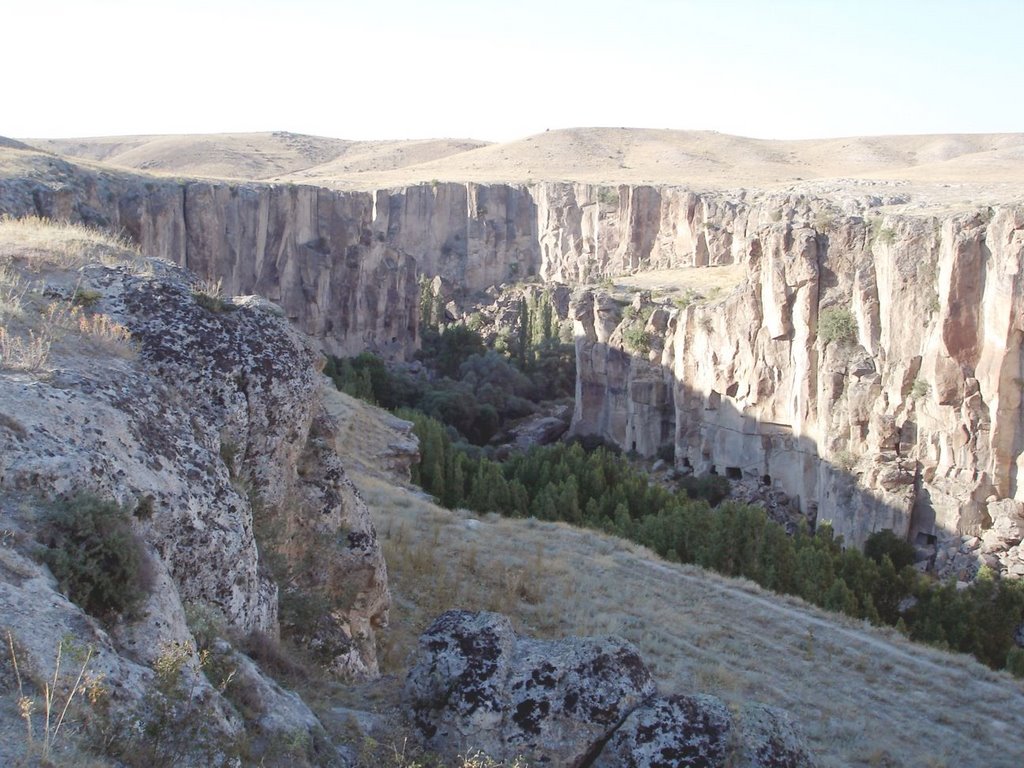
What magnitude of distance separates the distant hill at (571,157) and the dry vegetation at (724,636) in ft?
210

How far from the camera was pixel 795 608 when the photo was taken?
1705 cm

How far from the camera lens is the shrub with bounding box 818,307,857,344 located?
36.2 m

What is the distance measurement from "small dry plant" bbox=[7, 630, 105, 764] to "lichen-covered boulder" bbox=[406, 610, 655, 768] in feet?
7.25

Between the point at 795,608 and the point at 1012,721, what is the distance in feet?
14.2

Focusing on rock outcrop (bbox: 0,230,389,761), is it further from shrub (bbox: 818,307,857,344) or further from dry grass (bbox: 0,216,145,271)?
shrub (bbox: 818,307,857,344)

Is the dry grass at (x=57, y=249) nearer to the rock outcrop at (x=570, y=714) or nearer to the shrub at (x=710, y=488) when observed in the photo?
the rock outcrop at (x=570, y=714)

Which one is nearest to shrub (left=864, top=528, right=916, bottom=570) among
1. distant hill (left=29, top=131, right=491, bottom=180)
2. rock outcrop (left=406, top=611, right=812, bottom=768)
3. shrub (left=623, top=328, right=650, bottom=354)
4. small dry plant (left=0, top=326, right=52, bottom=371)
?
shrub (left=623, top=328, right=650, bottom=354)

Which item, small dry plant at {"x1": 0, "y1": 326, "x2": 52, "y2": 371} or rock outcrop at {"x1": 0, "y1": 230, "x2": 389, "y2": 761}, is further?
small dry plant at {"x1": 0, "y1": 326, "x2": 52, "y2": 371}

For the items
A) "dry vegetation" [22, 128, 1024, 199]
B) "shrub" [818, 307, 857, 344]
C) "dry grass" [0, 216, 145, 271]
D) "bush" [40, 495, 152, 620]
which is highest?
"dry vegetation" [22, 128, 1024, 199]

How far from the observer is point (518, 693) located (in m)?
5.91

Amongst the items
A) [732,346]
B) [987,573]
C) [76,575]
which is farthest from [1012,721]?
[732,346]

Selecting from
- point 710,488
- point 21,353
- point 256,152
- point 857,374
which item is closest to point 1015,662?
point 857,374

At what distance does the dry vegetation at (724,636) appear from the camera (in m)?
11.3

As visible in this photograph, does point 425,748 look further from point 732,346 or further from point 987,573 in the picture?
point 732,346
